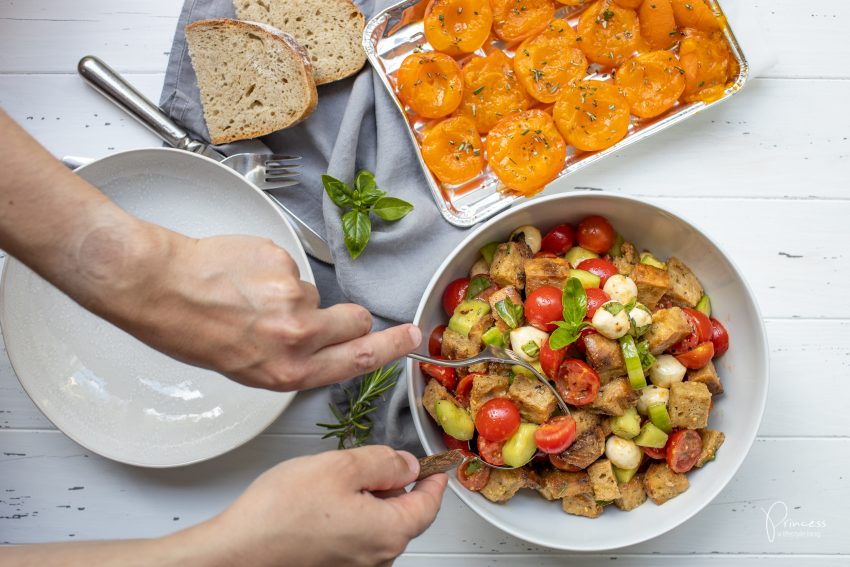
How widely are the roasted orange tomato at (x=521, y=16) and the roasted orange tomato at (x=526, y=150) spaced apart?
26 cm

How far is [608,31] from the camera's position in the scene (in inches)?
79.1

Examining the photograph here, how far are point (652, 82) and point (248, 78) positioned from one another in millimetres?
1188

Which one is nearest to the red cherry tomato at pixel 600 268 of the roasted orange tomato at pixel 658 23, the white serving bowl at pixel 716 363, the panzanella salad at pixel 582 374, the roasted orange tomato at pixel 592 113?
the panzanella salad at pixel 582 374

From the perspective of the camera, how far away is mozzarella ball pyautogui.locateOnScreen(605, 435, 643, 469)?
1777 mm

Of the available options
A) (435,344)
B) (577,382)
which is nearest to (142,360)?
(435,344)

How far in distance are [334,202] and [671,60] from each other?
105cm

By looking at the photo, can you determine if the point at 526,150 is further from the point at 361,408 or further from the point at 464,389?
the point at 361,408

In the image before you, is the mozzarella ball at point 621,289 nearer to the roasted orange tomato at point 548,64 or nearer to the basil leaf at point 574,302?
the basil leaf at point 574,302

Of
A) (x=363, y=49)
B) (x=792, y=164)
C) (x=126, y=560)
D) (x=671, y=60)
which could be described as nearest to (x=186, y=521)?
(x=126, y=560)

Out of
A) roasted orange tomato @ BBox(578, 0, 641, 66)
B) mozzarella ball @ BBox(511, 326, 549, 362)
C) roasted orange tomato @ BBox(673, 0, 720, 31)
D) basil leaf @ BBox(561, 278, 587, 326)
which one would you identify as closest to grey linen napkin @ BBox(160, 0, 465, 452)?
mozzarella ball @ BBox(511, 326, 549, 362)

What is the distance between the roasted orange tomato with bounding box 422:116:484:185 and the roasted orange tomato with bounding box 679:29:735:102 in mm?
647

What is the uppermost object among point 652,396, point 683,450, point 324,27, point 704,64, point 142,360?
point 324,27

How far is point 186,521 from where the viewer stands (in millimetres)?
2119

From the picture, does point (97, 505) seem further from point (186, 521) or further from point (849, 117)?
point (849, 117)
